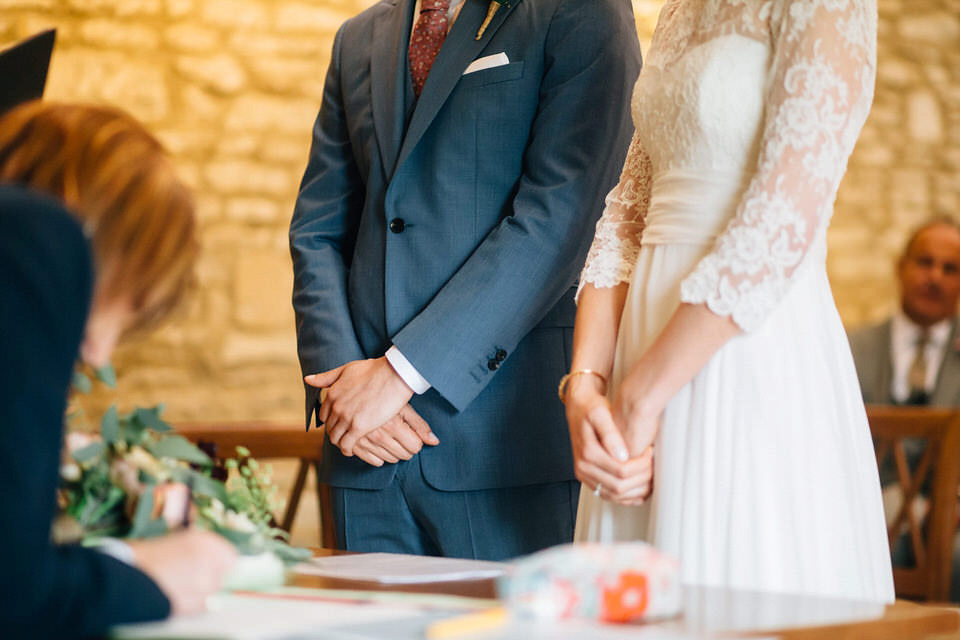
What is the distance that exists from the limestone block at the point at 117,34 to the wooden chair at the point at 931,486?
141 inches

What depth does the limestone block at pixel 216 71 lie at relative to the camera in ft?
15.7

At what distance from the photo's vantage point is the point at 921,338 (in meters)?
4.24

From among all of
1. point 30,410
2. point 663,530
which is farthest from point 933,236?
point 30,410

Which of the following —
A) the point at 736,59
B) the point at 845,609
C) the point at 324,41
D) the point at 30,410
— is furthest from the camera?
the point at 324,41

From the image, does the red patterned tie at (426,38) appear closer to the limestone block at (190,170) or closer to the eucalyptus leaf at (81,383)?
the eucalyptus leaf at (81,383)

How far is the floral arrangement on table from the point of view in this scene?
91 cm

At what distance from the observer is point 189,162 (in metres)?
4.81

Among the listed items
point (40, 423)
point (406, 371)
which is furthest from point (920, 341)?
point (40, 423)

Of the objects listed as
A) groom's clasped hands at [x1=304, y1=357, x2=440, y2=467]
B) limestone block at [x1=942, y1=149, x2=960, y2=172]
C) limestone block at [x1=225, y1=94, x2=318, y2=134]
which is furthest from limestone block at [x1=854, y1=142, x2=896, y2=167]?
groom's clasped hands at [x1=304, y1=357, x2=440, y2=467]

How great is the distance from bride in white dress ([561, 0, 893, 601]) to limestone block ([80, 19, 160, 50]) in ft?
12.9

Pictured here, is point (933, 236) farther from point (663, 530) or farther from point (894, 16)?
point (663, 530)

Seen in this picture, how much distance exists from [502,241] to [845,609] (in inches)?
→ 37.4

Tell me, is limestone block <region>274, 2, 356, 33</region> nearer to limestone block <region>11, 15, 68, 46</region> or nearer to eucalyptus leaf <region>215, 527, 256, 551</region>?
limestone block <region>11, 15, 68, 46</region>

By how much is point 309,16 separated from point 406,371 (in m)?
3.58
